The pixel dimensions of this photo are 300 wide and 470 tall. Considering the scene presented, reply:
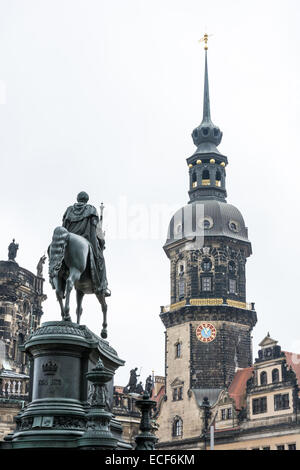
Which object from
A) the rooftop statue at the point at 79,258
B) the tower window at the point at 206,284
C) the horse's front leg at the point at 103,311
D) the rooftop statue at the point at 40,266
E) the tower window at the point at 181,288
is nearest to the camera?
the rooftop statue at the point at 79,258

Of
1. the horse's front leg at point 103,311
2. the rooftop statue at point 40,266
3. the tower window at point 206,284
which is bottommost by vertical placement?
the horse's front leg at point 103,311

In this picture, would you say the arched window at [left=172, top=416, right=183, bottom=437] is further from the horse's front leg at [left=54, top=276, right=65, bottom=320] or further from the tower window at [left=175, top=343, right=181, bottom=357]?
the horse's front leg at [left=54, top=276, right=65, bottom=320]

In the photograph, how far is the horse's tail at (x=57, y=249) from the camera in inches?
535

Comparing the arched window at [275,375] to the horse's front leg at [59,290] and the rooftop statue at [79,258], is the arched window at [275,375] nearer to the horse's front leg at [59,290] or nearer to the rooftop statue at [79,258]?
the rooftop statue at [79,258]

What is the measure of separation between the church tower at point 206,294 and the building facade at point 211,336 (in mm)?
92

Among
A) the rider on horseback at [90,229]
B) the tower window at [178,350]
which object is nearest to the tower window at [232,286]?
the tower window at [178,350]

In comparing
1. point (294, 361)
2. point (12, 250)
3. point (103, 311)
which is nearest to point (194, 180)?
point (294, 361)

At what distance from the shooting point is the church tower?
6975 cm

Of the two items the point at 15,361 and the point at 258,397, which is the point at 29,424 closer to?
the point at 15,361

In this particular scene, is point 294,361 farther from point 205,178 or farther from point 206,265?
point 205,178

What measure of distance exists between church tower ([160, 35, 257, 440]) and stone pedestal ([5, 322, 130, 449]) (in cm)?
5691

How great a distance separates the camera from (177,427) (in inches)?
2739

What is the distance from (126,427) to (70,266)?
2107 centimetres

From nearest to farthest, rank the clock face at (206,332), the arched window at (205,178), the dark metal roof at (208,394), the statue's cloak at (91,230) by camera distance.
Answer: the statue's cloak at (91,230) < the dark metal roof at (208,394) < the clock face at (206,332) < the arched window at (205,178)
